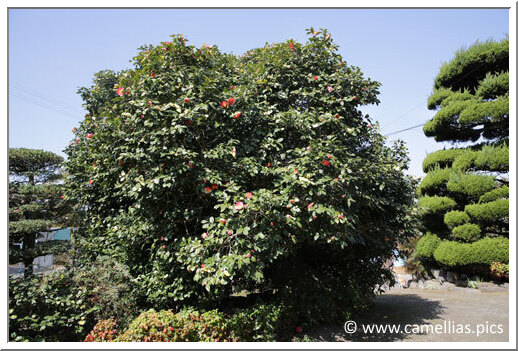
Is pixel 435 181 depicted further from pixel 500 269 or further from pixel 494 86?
pixel 494 86

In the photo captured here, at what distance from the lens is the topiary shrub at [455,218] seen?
751 centimetres

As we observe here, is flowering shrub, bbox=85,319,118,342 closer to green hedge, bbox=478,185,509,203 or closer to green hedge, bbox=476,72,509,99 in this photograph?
green hedge, bbox=478,185,509,203

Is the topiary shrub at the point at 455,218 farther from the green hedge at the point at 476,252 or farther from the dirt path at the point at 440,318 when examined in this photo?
the dirt path at the point at 440,318

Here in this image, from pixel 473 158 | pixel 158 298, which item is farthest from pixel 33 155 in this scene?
pixel 473 158

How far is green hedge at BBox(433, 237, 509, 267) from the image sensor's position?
7.12 m

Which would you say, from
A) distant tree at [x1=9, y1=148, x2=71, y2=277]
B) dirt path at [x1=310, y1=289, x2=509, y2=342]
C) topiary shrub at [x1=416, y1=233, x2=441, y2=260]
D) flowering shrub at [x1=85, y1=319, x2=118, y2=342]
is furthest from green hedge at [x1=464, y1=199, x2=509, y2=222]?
distant tree at [x1=9, y1=148, x2=71, y2=277]

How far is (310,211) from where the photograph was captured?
138 inches

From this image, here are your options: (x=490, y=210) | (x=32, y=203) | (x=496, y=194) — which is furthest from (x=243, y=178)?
(x=496, y=194)

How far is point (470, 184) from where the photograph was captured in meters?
7.43

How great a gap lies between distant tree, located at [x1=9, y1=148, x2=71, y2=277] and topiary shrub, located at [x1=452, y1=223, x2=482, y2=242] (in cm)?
850

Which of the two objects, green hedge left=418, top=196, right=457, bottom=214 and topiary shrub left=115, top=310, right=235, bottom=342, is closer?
topiary shrub left=115, top=310, right=235, bottom=342
